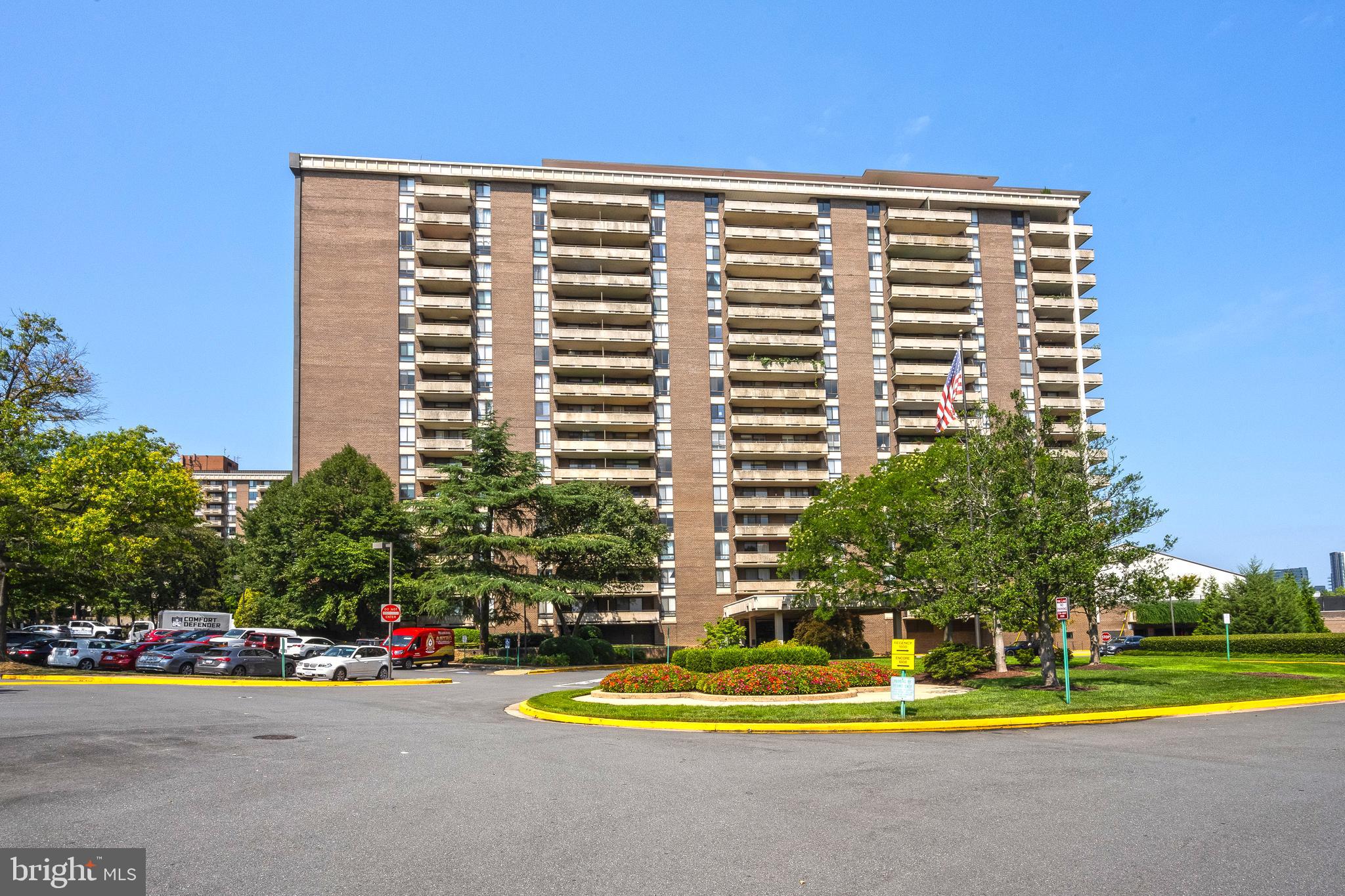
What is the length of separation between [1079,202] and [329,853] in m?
94.2

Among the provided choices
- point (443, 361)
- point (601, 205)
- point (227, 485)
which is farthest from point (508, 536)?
point (227, 485)

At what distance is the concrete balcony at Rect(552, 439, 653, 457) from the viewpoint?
76.6 meters

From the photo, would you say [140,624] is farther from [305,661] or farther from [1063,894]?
[1063,894]

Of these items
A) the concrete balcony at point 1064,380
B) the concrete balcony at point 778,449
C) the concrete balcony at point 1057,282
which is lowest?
the concrete balcony at point 778,449

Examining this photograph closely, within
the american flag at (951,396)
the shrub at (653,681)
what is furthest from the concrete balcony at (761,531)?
the shrub at (653,681)

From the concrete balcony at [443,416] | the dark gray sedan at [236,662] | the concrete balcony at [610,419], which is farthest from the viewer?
the concrete balcony at [610,419]

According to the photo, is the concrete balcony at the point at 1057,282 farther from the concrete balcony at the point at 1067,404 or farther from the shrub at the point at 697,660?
the shrub at the point at 697,660

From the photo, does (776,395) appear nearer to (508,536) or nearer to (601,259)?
(601,259)

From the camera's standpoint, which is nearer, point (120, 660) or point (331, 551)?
point (120, 660)

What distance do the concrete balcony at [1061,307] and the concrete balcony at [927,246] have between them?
328 inches

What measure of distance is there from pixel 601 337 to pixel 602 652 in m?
30.6

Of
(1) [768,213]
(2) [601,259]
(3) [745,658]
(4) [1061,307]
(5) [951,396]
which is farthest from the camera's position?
(4) [1061,307]

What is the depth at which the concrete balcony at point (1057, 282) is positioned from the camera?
86.6 metres

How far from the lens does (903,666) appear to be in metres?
23.5
